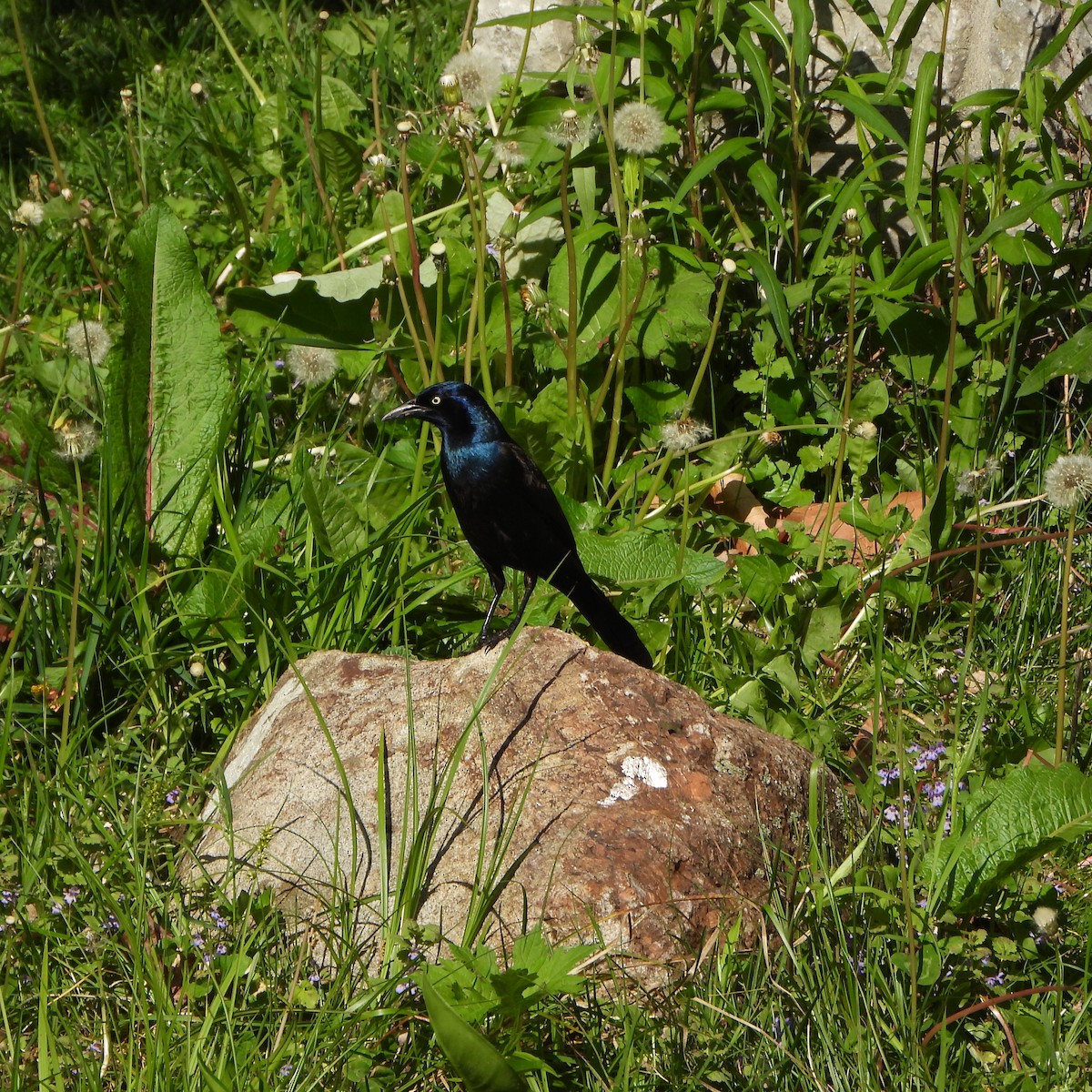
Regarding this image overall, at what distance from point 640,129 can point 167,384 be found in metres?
1.50

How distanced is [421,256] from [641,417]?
3.23ft

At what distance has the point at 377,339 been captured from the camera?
4.15 meters

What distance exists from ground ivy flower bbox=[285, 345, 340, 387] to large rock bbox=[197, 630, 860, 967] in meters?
1.33

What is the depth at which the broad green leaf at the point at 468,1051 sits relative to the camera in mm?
1826

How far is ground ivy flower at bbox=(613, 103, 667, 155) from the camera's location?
11.9ft

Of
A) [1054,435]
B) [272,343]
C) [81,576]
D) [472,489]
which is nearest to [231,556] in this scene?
[81,576]

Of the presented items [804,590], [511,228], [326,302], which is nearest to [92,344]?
[326,302]

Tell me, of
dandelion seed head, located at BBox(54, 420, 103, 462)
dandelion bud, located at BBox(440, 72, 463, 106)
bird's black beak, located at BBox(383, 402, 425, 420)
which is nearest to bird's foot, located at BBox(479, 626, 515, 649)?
bird's black beak, located at BBox(383, 402, 425, 420)

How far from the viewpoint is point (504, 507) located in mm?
3383

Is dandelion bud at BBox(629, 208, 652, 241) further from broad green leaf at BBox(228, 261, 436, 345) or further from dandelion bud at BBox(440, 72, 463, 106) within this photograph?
broad green leaf at BBox(228, 261, 436, 345)

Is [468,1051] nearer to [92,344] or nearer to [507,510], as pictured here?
[507,510]

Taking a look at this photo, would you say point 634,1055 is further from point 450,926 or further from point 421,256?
point 421,256

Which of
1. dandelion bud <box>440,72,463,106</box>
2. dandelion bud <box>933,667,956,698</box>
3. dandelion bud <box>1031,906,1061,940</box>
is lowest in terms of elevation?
dandelion bud <box>933,667,956,698</box>

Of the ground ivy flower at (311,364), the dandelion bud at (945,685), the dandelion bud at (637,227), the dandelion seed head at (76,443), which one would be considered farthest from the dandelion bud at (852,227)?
the dandelion seed head at (76,443)
